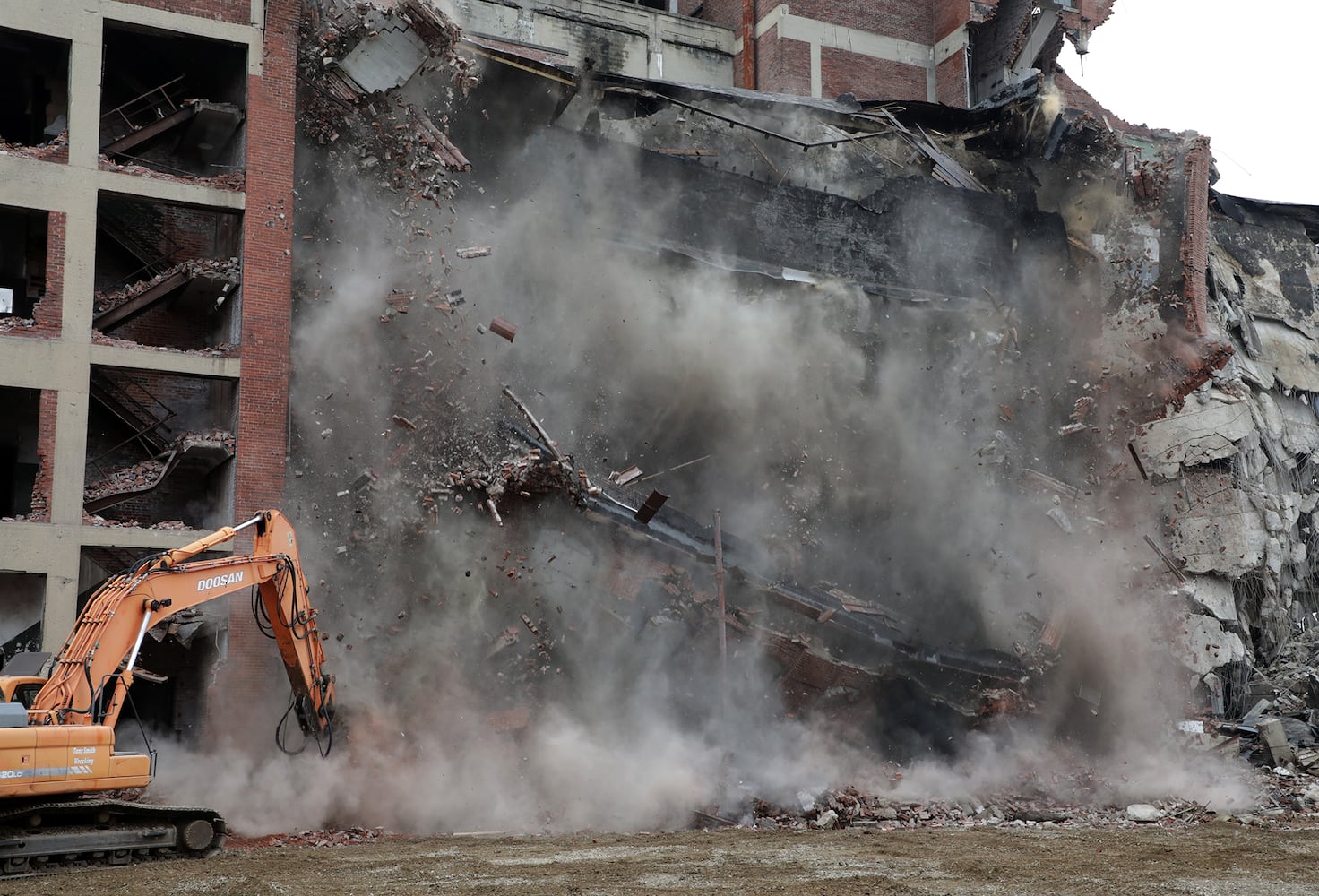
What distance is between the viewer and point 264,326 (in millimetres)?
18953

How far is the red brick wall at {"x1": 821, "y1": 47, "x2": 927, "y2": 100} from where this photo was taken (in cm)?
3041

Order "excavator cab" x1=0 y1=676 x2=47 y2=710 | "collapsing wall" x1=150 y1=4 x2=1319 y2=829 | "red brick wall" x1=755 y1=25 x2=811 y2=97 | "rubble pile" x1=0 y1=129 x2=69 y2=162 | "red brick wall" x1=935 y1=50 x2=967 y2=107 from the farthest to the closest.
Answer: "red brick wall" x1=935 y1=50 x2=967 y2=107 < "red brick wall" x1=755 y1=25 x2=811 y2=97 < "collapsing wall" x1=150 y1=4 x2=1319 y2=829 < "rubble pile" x1=0 y1=129 x2=69 y2=162 < "excavator cab" x1=0 y1=676 x2=47 y2=710

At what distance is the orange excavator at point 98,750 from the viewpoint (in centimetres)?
1166

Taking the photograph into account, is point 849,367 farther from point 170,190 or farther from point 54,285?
point 54,285

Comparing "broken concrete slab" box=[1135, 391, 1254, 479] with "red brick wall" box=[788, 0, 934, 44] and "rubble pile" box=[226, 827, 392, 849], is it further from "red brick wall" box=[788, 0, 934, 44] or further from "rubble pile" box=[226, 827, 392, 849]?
"rubble pile" box=[226, 827, 392, 849]

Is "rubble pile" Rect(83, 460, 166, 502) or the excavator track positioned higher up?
"rubble pile" Rect(83, 460, 166, 502)

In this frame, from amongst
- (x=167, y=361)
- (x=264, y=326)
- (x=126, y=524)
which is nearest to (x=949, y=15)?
(x=264, y=326)

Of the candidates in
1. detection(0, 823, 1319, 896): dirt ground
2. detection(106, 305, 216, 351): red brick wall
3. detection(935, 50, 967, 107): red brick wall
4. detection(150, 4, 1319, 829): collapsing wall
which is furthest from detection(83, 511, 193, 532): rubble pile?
detection(935, 50, 967, 107): red brick wall

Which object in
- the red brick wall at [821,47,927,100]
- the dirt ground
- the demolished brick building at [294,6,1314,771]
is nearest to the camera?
the dirt ground

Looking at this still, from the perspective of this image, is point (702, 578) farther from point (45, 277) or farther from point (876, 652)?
point (45, 277)

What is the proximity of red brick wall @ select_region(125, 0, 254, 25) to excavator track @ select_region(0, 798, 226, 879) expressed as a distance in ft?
40.3

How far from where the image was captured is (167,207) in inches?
799

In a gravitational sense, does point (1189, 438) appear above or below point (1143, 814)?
above

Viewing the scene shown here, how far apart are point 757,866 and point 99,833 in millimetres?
6384
